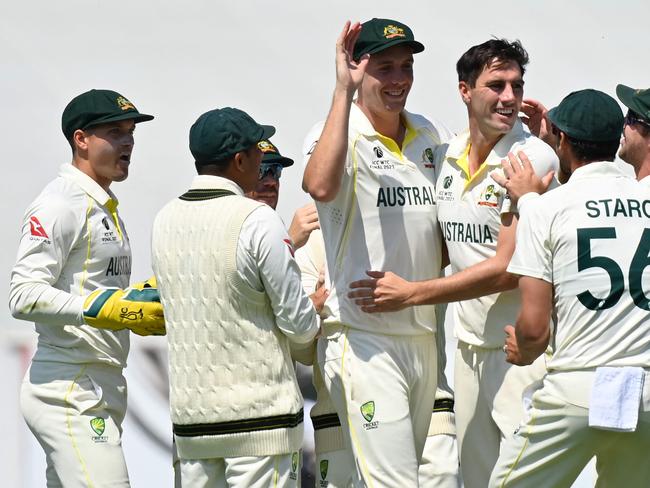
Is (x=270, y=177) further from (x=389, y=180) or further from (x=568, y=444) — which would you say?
(x=568, y=444)

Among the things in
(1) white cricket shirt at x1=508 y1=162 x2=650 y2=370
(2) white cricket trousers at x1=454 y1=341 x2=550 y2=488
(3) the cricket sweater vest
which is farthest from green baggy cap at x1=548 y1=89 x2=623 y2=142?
(3) the cricket sweater vest

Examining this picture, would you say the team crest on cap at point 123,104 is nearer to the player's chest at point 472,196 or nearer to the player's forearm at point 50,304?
the player's forearm at point 50,304

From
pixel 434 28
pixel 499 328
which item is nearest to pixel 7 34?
pixel 434 28

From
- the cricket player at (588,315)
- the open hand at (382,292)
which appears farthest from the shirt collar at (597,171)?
the open hand at (382,292)

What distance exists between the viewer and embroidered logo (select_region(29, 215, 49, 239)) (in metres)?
4.41

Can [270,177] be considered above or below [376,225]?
above

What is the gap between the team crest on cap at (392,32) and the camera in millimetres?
4430

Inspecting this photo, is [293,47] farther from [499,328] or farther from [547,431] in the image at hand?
[547,431]

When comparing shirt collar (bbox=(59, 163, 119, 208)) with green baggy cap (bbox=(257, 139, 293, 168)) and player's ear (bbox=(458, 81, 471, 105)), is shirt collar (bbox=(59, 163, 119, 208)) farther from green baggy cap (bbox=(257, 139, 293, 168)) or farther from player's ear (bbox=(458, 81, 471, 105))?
player's ear (bbox=(458, 81, 471, 105))

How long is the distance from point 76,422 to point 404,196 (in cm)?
125

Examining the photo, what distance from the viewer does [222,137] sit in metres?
4.14

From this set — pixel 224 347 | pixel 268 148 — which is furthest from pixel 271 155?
pixel 224 347

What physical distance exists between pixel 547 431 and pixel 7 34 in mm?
3063

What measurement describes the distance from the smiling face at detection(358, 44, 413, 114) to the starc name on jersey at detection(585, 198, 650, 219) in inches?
35.2
